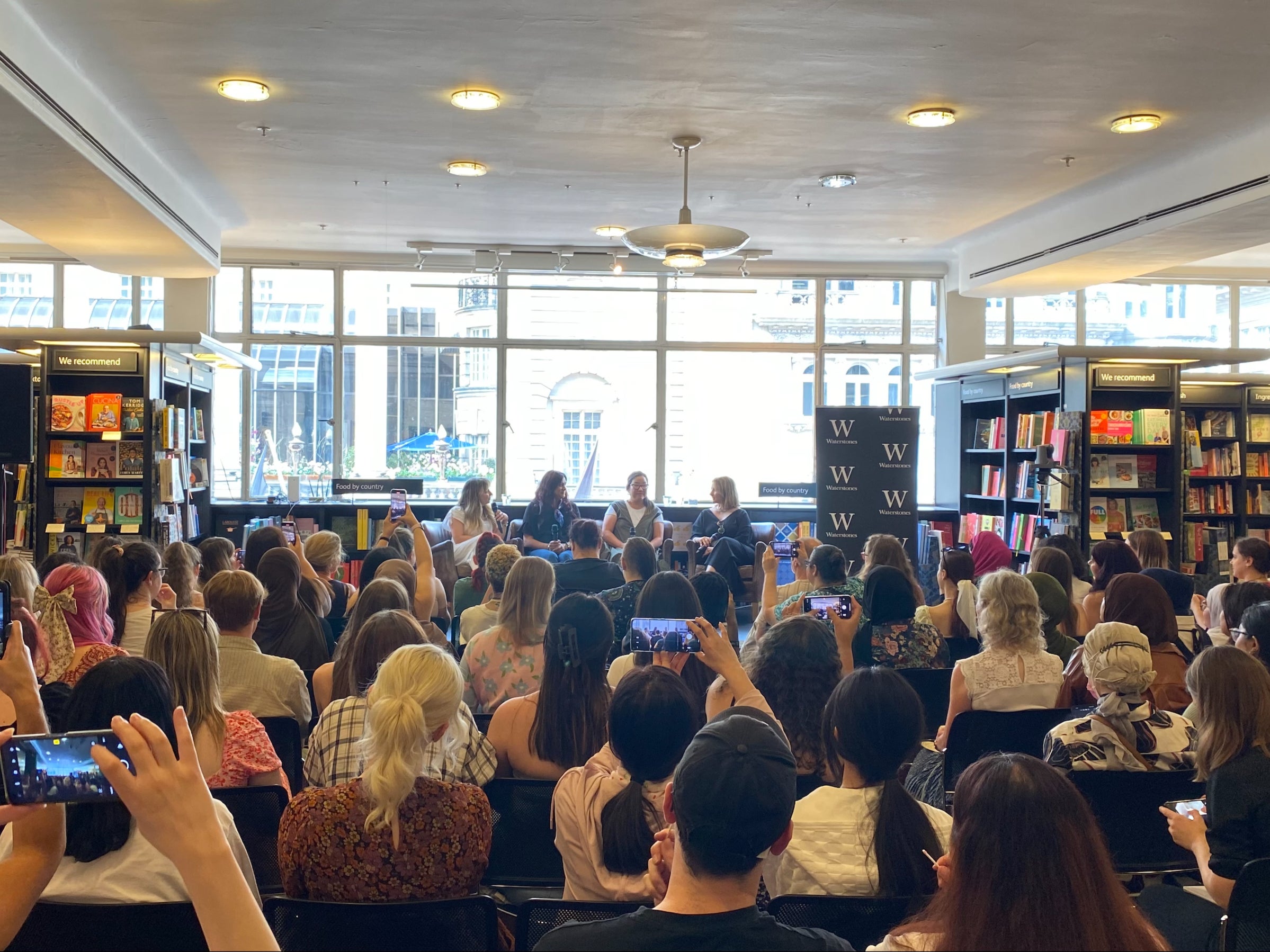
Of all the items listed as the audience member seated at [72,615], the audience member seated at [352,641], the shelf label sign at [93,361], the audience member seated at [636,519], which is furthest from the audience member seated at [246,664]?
the audience member seated at [636,519]

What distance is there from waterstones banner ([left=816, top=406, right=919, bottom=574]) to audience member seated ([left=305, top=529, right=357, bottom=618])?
453cm

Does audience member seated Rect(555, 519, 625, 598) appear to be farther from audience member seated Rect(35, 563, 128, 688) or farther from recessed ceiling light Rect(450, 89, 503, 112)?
recessed ceiling light Rect(450, 89, 503, 112)

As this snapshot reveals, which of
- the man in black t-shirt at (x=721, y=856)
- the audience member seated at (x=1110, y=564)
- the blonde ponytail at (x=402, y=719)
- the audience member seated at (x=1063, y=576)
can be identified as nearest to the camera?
the man in black t-shirt at (x=721, y=856)

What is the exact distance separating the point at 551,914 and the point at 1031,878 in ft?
2.85

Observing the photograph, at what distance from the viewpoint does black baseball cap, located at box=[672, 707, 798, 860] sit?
1.46m

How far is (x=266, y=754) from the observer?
296 cm

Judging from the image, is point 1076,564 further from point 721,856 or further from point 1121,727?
point 721,856

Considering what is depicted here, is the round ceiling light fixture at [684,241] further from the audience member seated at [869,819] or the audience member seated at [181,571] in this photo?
the audience member seated at [869,819]

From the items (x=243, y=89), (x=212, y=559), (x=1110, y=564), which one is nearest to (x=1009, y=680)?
(x=1110, y=564)

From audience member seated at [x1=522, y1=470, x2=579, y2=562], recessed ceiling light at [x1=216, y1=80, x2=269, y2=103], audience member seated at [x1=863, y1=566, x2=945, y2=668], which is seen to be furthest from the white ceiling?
audience member seated at [x1=863, y1=566, x2=945, y2=668]

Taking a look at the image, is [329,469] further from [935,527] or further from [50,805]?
[50,805]

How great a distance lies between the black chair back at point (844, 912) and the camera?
1.94 m

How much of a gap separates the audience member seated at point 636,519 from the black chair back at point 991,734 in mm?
5384

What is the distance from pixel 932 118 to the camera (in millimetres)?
6016
